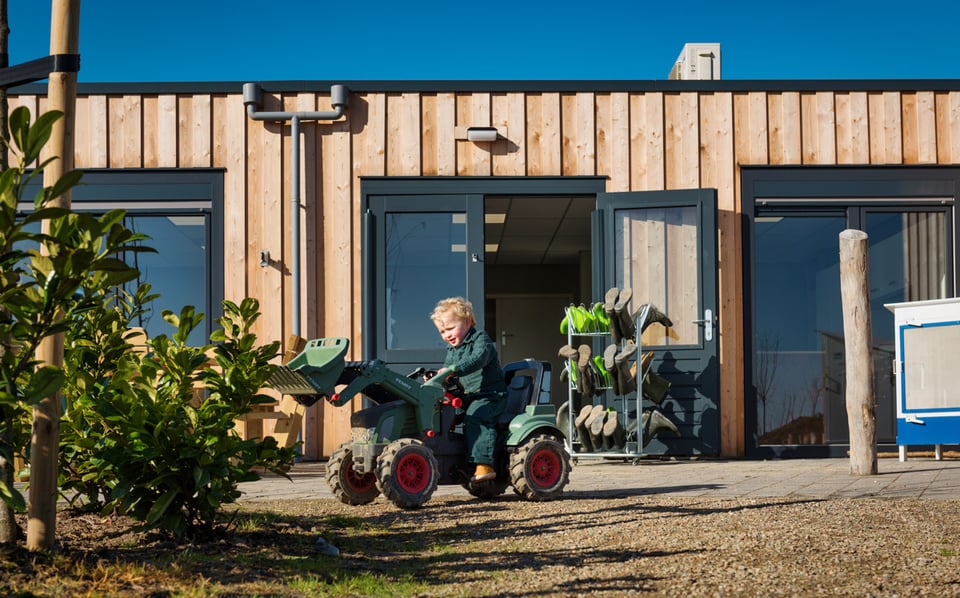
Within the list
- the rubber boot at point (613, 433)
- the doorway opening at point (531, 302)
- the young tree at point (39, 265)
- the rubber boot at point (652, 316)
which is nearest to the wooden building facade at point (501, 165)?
the rubber boot at point (652, 316)

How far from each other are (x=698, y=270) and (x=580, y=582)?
6.42m

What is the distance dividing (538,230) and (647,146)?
4873 millimetres

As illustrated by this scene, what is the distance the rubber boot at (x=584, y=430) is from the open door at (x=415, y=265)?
1352 millimetres

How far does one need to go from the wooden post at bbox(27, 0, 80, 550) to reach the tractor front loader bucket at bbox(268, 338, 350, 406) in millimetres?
1270

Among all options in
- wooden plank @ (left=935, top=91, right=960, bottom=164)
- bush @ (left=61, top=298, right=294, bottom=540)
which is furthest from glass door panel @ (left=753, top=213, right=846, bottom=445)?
bush @ (left=61, top=298, right=294, bottom=540)

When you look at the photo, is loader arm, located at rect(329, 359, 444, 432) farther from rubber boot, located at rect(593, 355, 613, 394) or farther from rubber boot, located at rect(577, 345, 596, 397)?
rubber boot, located at rect(593, 355, 613, 394)

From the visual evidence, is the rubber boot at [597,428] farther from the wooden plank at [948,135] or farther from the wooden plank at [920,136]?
the wooden plank at [948,135]

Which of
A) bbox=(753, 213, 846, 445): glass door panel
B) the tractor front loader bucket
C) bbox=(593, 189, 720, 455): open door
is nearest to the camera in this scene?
the tractor front loader bucket

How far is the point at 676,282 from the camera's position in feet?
31.4

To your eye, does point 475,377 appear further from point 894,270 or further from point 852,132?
point 894,270

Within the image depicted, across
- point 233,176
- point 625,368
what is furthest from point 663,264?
point 233,176

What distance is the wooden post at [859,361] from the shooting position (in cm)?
732

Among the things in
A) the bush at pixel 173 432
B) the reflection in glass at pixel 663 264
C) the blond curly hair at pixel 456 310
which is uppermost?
the reflection in glass at pixel 663 264

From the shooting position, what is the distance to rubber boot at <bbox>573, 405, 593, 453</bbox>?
351 inches
